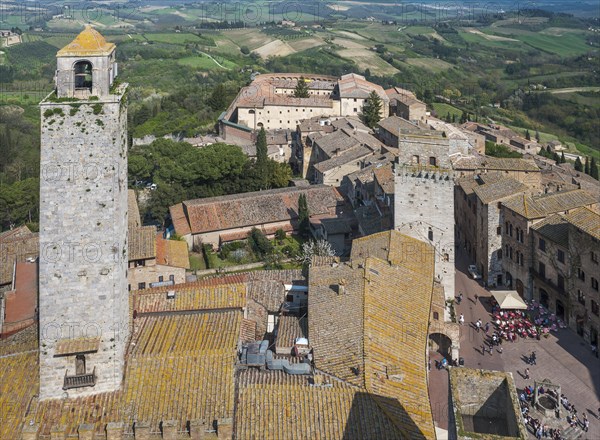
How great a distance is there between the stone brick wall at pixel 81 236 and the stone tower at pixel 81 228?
29 millimetres

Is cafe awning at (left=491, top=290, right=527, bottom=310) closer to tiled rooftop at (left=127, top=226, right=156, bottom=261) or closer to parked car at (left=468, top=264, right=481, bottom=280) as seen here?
parked car at (left=468, top=264, right=481, bottom=280)

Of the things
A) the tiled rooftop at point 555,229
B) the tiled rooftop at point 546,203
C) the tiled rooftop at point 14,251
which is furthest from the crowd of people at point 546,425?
the tiled rooftop at point 14,251

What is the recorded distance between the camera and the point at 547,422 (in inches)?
1036

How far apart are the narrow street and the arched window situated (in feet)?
61.8

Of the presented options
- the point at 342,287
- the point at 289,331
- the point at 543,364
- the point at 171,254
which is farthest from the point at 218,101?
the point at 289,331

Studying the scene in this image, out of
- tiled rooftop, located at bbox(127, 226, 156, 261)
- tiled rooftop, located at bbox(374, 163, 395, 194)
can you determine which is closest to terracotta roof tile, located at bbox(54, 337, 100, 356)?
tiled rooftop, located at bbox(127, 226, 156, 261)

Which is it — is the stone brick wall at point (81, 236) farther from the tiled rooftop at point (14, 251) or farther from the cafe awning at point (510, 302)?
the cafe awning at point (510, 302)

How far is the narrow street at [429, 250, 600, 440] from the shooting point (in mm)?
27531

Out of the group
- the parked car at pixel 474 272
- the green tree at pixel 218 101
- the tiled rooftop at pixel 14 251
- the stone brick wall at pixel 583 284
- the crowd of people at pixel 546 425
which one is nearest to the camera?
the crowd of people at pixel 546 425

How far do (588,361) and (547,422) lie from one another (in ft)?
24.7

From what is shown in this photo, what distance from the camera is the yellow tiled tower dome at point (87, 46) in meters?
18.3

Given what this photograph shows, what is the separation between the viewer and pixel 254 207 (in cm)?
5250

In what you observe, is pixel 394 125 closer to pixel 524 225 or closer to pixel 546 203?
pixel 546 203

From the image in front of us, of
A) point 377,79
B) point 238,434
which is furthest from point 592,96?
point 238,434
